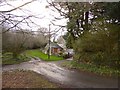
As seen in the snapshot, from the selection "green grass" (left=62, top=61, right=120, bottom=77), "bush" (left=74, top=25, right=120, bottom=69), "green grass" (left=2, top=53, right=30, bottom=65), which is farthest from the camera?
"green grass" (left=2, top=53, right=30, bottom=65)

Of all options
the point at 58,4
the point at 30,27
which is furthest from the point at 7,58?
the point at 30,27

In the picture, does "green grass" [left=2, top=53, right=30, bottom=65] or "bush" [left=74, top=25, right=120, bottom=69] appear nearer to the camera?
"bush" [left=74, top=25, right=120, bottom=69]

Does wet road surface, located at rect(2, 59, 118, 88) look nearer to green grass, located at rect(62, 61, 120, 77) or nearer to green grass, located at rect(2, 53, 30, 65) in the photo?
green grass, located at rect(62, 61, 120, 77)

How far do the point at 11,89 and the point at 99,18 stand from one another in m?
11.4

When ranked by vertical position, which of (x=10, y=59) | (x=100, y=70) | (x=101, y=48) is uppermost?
(x=101, y=48)

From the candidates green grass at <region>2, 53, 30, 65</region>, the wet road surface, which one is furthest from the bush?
green grass at <region>2, 53, 30, 65</region>

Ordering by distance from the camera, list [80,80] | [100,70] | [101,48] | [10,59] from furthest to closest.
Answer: [10,59]
[101,48]
[100,70]
[80,80]

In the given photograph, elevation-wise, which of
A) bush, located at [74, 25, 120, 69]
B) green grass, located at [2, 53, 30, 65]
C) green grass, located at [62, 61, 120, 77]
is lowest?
green grass, located at [2, 53, 30, 65]

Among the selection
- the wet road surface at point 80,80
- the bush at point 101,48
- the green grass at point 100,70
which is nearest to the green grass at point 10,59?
the green grass at point 100,70

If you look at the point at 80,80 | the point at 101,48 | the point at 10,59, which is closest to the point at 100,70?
the point at 101,48

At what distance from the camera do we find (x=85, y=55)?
20234 millimetres

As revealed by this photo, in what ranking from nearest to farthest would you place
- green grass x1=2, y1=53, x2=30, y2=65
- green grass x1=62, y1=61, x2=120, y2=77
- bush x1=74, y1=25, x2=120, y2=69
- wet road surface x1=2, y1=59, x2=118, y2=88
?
wet road surface x1=2, y1=59, x2=118, y2=88 → green grass x1=62, y1=61, x2=120, y2=77 → bush x1=74, y1=25, x2=120, y2=69 → green grass x1=2, y1=53, x2=30, y2=65

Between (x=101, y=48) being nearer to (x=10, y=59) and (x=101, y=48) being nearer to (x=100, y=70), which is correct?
(x=100, y=70)

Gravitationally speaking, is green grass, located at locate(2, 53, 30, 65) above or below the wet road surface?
below
